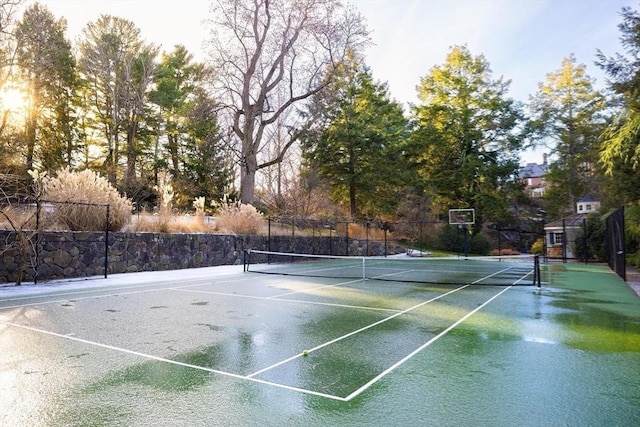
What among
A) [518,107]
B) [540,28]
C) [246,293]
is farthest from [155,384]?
[518,107]

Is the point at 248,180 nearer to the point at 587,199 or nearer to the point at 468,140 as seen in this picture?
the point at 468,140

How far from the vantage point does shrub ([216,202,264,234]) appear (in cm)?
1488

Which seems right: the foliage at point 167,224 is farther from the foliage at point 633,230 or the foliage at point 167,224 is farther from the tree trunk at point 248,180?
the foliage at point 633,230

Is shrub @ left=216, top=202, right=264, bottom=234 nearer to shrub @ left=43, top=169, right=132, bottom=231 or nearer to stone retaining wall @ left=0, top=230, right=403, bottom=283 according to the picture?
stone retaining wall @ left=0, top=230, right=403, bottom=283

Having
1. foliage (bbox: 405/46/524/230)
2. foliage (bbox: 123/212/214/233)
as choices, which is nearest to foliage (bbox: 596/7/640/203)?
foliage (bbox: 123/212/214/233)

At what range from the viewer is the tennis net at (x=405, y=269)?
10.3 meters

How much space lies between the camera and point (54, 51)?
21.3 m

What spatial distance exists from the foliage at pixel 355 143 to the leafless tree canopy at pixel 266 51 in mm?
1423

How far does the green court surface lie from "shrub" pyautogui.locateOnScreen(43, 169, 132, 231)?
10.7 ft

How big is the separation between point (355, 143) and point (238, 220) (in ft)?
37.8

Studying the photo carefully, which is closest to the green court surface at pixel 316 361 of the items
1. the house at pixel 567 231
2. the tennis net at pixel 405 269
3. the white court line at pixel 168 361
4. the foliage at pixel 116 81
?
the white court line at pixel 168 361

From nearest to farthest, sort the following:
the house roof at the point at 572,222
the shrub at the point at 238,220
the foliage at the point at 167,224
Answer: the foliage at the point at 167,224 < the shrub at the point at 238,220 < the house roof at the point at 572,222

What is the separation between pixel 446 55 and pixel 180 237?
1032 inches

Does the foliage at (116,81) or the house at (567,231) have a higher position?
the foliage at (116,81)
